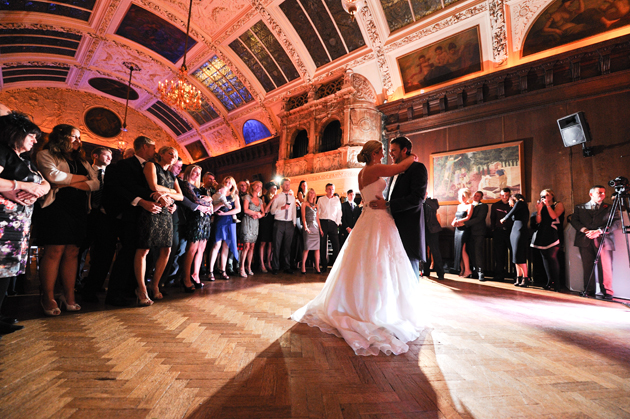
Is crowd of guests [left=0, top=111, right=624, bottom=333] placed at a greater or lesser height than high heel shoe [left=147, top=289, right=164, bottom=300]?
greater

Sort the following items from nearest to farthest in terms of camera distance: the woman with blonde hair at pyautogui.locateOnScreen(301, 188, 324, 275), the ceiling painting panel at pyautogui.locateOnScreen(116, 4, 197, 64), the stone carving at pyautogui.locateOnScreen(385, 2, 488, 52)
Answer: the woman with blonde hair at pyautogui.locateOnScreen(301, 188, 324, 275), the stone carving at pyautogui.locateOnScreen(385, 2, 488, 52), the ceiling painting panel at pyautogui.locateOnScreen(116, 4, 197, 64)

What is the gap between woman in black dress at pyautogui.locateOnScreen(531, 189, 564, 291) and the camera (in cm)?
470

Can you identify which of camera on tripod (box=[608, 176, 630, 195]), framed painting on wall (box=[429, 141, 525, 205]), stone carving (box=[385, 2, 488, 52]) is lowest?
camera on tripod (box=[608, 176, 630, 195])

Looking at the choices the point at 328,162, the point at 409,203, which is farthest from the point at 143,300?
the point at 328,162

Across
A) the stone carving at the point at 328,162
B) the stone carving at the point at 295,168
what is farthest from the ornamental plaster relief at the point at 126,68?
the stone carving at the point at 328,162

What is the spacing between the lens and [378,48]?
8695 millimetres

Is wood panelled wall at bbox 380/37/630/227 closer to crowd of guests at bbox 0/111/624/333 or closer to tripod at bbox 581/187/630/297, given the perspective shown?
crowd of guests at bbox 0/111/624/333

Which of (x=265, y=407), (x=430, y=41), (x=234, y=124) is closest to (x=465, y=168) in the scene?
(x=430, y=41)

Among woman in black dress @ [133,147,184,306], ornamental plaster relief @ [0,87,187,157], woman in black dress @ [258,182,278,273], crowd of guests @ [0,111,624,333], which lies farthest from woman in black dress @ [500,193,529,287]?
ornamental plaster relief @ [0,87,187,157]

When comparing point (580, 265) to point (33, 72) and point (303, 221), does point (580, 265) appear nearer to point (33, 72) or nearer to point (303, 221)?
point (303, 221)

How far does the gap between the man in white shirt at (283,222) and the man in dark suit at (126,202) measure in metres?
2.62

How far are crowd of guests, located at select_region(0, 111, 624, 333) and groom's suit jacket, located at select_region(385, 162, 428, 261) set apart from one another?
7.28 ft

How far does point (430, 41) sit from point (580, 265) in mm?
6752

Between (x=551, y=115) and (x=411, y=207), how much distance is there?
19.8 ft
